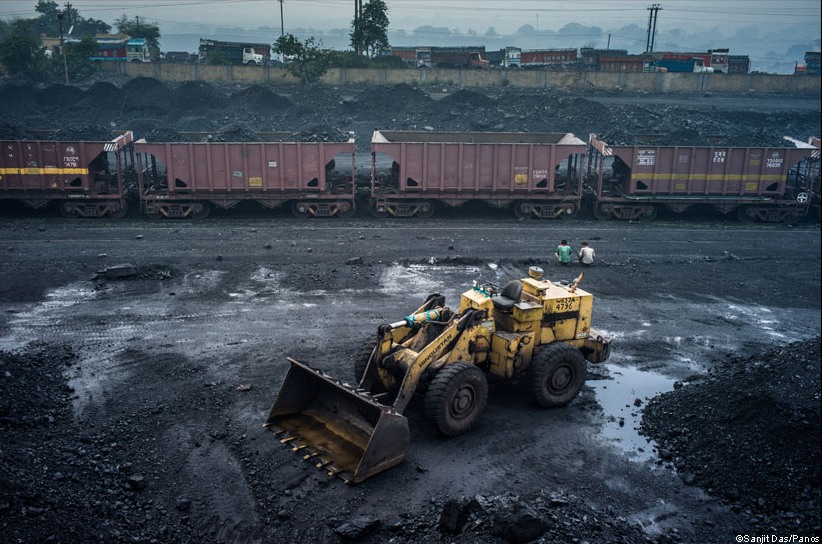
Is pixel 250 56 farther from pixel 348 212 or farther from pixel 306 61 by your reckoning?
pixel 348 212

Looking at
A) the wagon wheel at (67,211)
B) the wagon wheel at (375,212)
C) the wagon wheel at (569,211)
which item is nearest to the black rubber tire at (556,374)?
the wagon wheel at (375,212)

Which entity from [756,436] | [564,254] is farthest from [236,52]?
[756,436]

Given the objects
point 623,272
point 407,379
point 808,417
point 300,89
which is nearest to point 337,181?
point 623,272

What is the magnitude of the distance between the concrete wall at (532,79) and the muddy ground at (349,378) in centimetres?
2887

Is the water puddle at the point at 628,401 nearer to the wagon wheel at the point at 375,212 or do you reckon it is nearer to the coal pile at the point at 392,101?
the wagon wheel at the point at 375,212

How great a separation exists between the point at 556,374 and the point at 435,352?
214 centimetres

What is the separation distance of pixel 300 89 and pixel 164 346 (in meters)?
32.5

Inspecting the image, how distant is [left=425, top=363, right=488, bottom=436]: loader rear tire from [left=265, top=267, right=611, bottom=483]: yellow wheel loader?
1 centimetres

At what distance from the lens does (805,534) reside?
6961 mm

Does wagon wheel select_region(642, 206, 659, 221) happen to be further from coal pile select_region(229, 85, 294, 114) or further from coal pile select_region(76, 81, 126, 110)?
coal pile select_region(76, 81, 126, 110)

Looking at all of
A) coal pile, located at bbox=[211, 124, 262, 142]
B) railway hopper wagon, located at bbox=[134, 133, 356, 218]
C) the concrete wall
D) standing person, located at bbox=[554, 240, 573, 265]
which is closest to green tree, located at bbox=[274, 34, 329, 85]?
the concrete wall

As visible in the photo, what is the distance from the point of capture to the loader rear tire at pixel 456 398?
8.39 meters

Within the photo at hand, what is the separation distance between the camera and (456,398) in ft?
28.5

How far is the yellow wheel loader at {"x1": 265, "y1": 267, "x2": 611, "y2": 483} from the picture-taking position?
809cm
